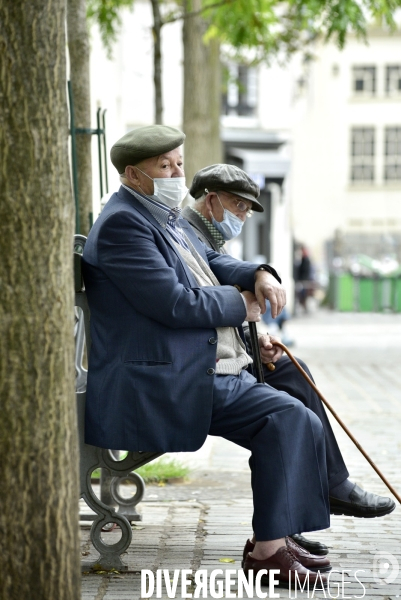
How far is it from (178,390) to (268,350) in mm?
702

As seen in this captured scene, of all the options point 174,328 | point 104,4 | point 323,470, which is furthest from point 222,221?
point 104,4

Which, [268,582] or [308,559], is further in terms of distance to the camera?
[308,559]

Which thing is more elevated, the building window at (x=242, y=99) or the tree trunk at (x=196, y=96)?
the tree trunk at (x=196, y=96)

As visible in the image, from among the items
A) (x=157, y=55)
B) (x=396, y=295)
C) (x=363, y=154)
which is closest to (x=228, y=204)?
(x=157, y=55)

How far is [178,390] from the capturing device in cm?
411

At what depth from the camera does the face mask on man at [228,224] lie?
16.6 ft

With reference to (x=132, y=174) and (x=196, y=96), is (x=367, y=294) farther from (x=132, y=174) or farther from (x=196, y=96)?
(x=132, y=174)

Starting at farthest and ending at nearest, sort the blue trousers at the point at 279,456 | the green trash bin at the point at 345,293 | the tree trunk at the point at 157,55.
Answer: the green trash bin at the point at 345,293
the tree trunk at the point at 157,55
the blue trousers at the point at 279,456

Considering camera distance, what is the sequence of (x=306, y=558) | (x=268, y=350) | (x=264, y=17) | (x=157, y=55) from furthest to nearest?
(x=264, y=17) → (x=157, y=55) → (x=268, y=350) → (x=306, y=558)

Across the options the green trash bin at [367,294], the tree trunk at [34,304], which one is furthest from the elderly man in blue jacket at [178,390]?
the green trash bin at [367,294]

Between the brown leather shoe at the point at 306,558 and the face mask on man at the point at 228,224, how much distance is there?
4.81 ft

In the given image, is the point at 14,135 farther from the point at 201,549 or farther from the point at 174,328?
the point at 201,549

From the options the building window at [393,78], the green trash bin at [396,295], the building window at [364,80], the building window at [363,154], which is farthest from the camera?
the building window at [363,154]

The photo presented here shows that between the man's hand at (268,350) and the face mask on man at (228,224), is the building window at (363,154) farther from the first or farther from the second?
the man's hand at (268,350)
